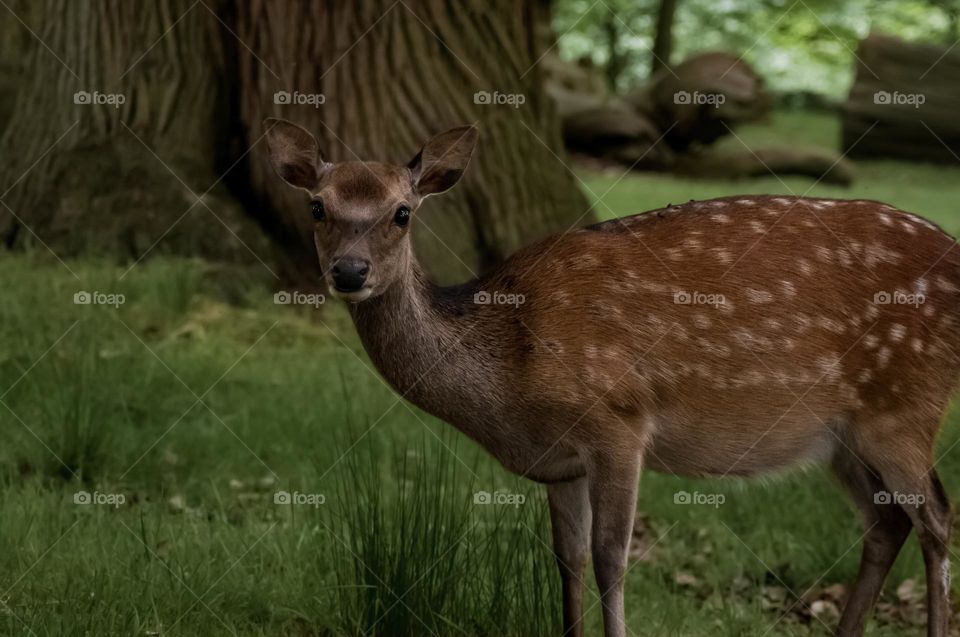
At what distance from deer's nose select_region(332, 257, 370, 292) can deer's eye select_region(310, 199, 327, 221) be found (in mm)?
233

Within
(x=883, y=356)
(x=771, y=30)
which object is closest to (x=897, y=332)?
(x=883, y=356)

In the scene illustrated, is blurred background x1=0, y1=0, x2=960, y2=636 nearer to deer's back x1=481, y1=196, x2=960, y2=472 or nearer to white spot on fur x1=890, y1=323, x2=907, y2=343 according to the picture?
deer's back x1=481, y1=196, x2=960, y2=472

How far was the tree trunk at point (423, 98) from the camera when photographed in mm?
8469

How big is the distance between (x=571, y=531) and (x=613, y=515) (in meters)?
0.43

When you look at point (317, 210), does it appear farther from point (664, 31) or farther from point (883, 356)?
point (664, 31)

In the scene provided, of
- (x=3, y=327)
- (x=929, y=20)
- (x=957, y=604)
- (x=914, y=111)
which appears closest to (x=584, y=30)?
(x=929, y=20)

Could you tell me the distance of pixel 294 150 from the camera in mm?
4867

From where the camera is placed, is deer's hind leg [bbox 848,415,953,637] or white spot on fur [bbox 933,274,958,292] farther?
white spot on fur [bbox 933,274,958,292]

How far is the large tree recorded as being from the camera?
27.9ft

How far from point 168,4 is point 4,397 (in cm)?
287

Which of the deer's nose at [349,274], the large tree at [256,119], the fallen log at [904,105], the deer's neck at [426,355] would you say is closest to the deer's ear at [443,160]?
the deer's neck at [426,355]

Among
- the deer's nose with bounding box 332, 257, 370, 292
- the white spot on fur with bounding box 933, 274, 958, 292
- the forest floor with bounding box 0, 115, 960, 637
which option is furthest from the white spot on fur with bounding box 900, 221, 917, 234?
the deer's nose with bounding box 332, 257, 370, 292

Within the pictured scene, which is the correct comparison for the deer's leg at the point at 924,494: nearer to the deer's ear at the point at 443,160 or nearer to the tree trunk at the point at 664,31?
the deer's ear at the point at 443,160

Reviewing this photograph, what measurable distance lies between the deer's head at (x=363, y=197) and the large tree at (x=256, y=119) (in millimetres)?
3555
